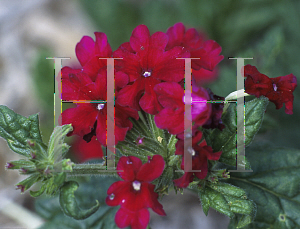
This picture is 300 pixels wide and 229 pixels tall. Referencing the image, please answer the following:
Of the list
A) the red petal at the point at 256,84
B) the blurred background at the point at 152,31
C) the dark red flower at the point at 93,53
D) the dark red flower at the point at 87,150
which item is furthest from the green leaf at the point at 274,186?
the dark red flower at the point at 87,150

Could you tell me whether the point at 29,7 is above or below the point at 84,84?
above

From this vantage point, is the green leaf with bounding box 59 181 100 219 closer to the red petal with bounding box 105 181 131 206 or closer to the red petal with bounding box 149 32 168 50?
the red petal with bounding box 105 181 131 206

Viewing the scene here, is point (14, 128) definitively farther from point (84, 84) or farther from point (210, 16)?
point (210, 16)

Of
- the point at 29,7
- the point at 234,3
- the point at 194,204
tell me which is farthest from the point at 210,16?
the point at 29,7

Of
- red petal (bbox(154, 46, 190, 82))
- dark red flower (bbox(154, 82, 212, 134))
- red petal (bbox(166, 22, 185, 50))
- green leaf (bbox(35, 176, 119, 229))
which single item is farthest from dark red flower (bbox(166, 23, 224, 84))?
green leaf (bbox(35, 176, 119, 229))

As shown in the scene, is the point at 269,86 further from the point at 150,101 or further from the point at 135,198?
the point at 135,198
